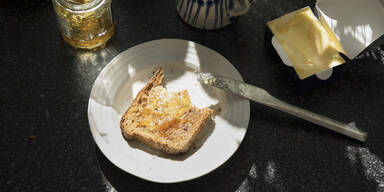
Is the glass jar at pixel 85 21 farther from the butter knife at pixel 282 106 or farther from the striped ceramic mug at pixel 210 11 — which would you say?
the butter knife at pixel 282 106

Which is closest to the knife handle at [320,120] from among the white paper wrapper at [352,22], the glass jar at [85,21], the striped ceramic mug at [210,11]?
the white paper wrapper at [352,22]

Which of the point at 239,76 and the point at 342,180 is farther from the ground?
the point at 239,76

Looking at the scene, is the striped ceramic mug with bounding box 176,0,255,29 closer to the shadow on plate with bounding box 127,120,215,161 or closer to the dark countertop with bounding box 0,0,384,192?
the dark countertop with bounding box 0,0,384,192

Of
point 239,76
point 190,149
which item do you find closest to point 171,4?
point 239,76

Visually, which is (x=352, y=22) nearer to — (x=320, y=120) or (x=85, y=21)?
(x=320, y=120)

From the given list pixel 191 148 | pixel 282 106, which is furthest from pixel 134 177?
pixel 282 106

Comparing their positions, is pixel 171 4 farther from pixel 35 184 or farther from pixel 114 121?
pixel 35 184
